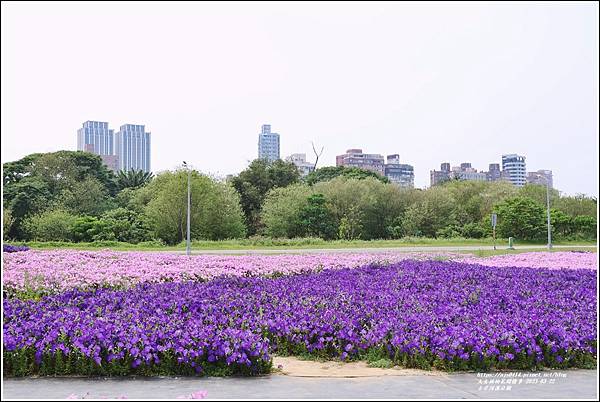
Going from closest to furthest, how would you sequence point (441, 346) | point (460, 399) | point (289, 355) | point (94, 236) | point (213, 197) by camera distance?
point (460, 399)
point (441, 346)
point (289, 355)
point (94, 236)
point (213, 197)

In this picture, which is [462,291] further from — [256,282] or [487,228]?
[487,228]

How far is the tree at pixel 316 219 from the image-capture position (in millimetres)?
38000

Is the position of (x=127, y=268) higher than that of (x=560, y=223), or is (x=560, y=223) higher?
(x=560, y=223)

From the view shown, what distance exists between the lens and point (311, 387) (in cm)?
448

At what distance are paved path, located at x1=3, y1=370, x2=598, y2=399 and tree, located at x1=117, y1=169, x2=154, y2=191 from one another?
42.6m

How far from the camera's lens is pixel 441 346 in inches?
211

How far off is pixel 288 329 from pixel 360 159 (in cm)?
6544

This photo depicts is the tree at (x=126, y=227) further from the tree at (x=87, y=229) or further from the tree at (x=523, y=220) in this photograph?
the tree at (x=523, y=220)

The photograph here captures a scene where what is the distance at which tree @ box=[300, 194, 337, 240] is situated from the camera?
38.0 metres

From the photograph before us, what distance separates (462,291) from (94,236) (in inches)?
1070

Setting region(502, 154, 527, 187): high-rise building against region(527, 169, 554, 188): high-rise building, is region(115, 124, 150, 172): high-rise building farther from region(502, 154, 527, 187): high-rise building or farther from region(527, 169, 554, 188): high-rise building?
region(502, 154, 527, 187): high-rise building

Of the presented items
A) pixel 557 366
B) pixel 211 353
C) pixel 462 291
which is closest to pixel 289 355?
pixel 211 353

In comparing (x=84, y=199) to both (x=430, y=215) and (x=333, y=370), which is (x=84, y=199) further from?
(x=333, y=370)

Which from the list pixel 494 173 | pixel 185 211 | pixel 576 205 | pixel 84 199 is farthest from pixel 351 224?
pixel 494 173
